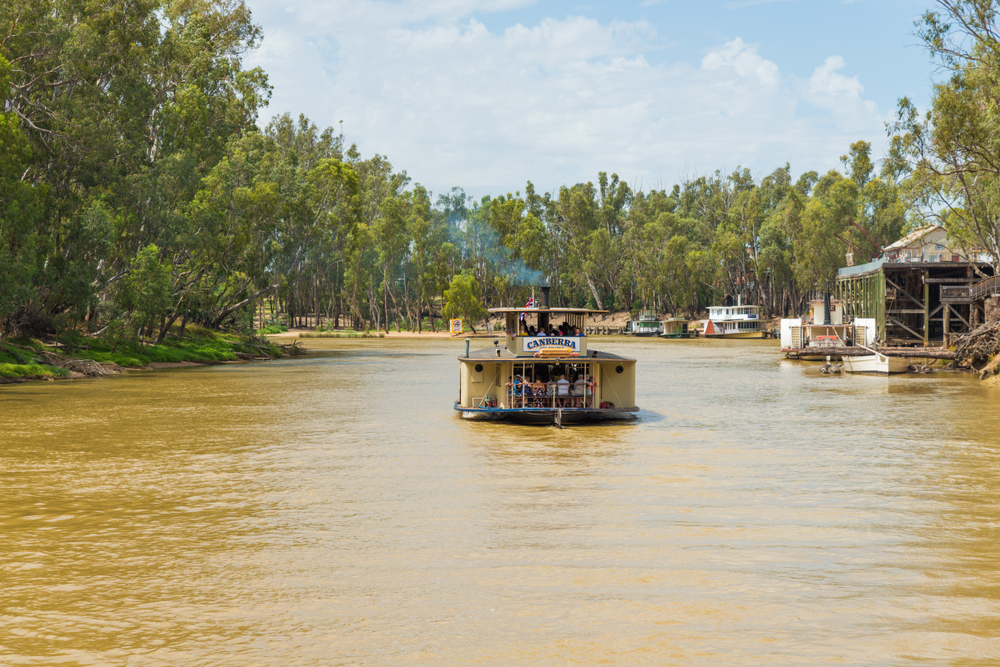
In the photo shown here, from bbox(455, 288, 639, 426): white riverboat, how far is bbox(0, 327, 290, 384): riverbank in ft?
83.9

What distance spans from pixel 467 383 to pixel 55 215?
29371 mm

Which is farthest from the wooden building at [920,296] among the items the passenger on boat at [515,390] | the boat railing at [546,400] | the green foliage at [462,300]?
the green foliage at [462,300]

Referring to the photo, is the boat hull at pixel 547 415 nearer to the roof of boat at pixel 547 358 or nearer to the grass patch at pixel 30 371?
the roof of boat at pixel 547 358

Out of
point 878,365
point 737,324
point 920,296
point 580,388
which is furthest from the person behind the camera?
point 737,324

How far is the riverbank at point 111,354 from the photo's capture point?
4344 centimetres

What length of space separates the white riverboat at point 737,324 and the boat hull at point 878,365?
61.7m

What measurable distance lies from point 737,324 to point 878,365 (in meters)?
67.2

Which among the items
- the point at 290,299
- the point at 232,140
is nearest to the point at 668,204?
the point at 290,299

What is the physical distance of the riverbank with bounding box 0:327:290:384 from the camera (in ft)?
143

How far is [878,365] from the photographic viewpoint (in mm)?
51875

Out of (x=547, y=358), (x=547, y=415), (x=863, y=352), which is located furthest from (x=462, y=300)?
(x=547, y=358)

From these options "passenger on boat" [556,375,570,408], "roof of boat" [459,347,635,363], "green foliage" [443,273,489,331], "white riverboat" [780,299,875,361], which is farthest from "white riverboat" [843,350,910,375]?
"green foliage" [443,273,489,331]

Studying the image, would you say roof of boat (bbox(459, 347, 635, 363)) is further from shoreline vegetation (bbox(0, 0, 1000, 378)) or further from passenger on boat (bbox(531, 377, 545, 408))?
shoreline vegetation (bbox(0, 0, 1000, 378))

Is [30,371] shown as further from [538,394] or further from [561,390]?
[561,390]
